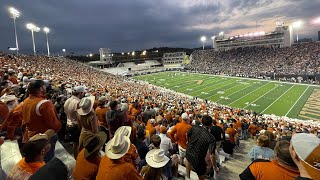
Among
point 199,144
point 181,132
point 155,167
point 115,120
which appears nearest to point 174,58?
point 181,132

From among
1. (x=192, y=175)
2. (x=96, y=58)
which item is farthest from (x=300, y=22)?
(x=96, y=58)

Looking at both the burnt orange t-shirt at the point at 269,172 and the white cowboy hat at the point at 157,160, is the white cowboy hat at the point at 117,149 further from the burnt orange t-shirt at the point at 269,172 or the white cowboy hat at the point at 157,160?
the burnt orange t-shirt at the point at 269,172

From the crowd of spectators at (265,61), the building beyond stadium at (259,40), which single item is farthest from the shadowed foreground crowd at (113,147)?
the building beyond stadium at (259,40)

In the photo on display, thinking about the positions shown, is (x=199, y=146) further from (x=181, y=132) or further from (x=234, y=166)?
(x=234, y=166)

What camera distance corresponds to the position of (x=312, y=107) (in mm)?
29328

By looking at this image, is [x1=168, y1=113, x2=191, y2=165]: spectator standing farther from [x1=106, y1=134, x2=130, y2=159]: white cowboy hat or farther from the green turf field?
the green turf field

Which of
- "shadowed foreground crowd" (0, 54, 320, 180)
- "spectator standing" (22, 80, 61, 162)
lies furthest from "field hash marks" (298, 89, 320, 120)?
"spectator standing" (22, 80, 61, 162)

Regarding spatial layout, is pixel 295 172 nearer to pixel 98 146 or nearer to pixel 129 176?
pixel 129 176

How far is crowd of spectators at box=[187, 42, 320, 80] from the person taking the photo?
2182 inches

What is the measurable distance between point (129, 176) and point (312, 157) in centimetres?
205

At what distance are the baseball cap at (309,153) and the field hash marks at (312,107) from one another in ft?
92.1

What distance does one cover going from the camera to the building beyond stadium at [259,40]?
81.2 meters

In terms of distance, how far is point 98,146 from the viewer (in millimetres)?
3547

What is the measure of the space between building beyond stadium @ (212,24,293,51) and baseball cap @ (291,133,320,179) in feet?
296
